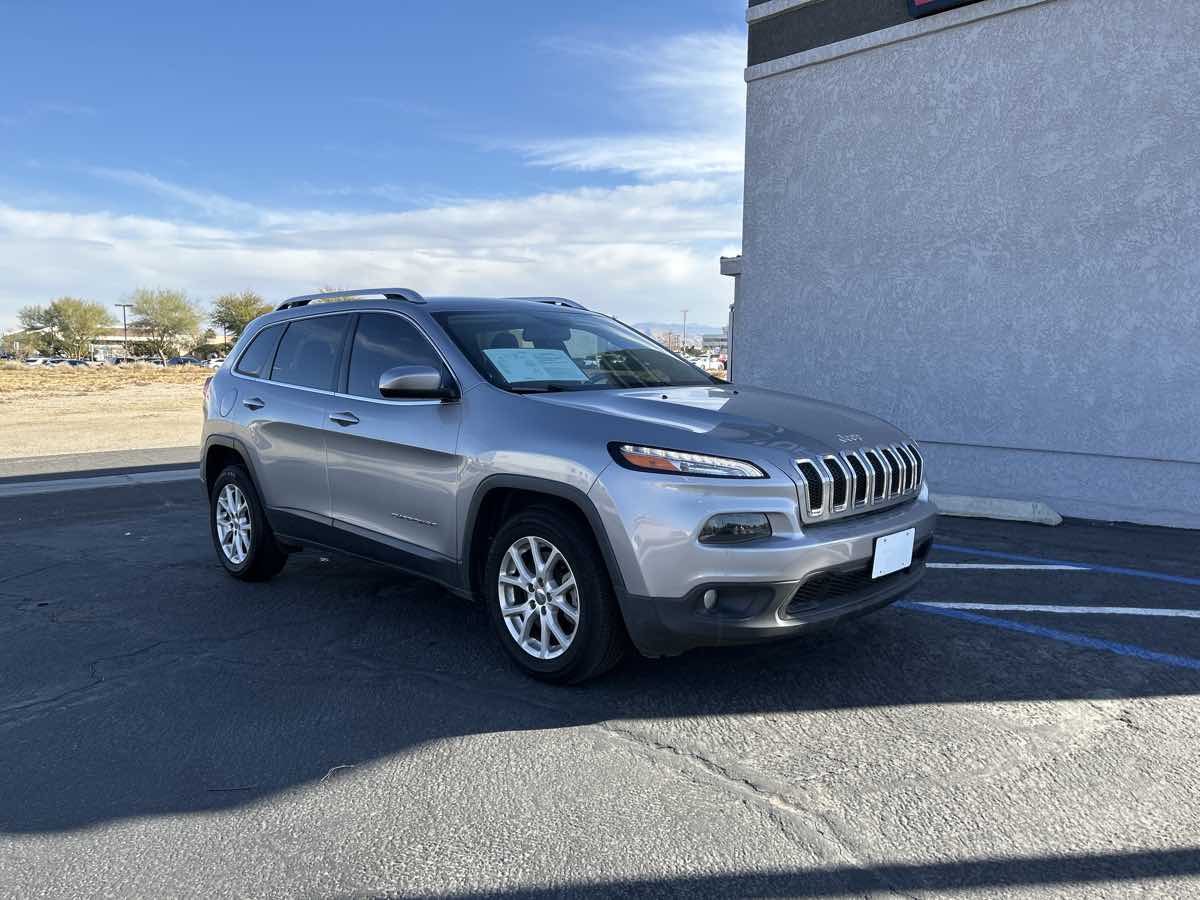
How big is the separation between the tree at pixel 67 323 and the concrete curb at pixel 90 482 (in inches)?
4185

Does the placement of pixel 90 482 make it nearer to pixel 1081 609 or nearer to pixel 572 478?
pixel 572 478

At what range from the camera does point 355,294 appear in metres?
5.41

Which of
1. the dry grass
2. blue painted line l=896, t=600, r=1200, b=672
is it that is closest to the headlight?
blue painted line l=896, t=600, r=1200, b=672

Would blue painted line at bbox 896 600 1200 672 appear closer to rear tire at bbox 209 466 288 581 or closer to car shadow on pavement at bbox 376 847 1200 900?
car shadow on pavement at bbox 376 847 1200 900

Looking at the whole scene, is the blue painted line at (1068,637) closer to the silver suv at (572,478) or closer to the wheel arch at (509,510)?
the silver suv at (572,478)

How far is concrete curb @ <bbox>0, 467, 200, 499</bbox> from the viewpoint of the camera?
34.1 ft

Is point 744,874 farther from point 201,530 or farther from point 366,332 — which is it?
point 201,530

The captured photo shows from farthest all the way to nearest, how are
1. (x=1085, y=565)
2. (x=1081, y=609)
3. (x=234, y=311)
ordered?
(x=234, y=311)
(x=1085, y=565)
(x=1081, y=609)

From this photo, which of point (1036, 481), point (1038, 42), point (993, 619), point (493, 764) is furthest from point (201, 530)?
point (1038, 42)

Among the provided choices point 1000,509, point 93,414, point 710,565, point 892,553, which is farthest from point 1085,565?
point 93,414

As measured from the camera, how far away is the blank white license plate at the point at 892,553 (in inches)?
151

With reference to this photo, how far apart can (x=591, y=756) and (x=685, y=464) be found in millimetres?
1158

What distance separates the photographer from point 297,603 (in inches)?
217

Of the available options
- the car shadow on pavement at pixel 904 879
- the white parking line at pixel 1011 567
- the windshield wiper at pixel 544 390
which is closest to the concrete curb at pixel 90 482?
the windshield wiper at pixel 544 390
